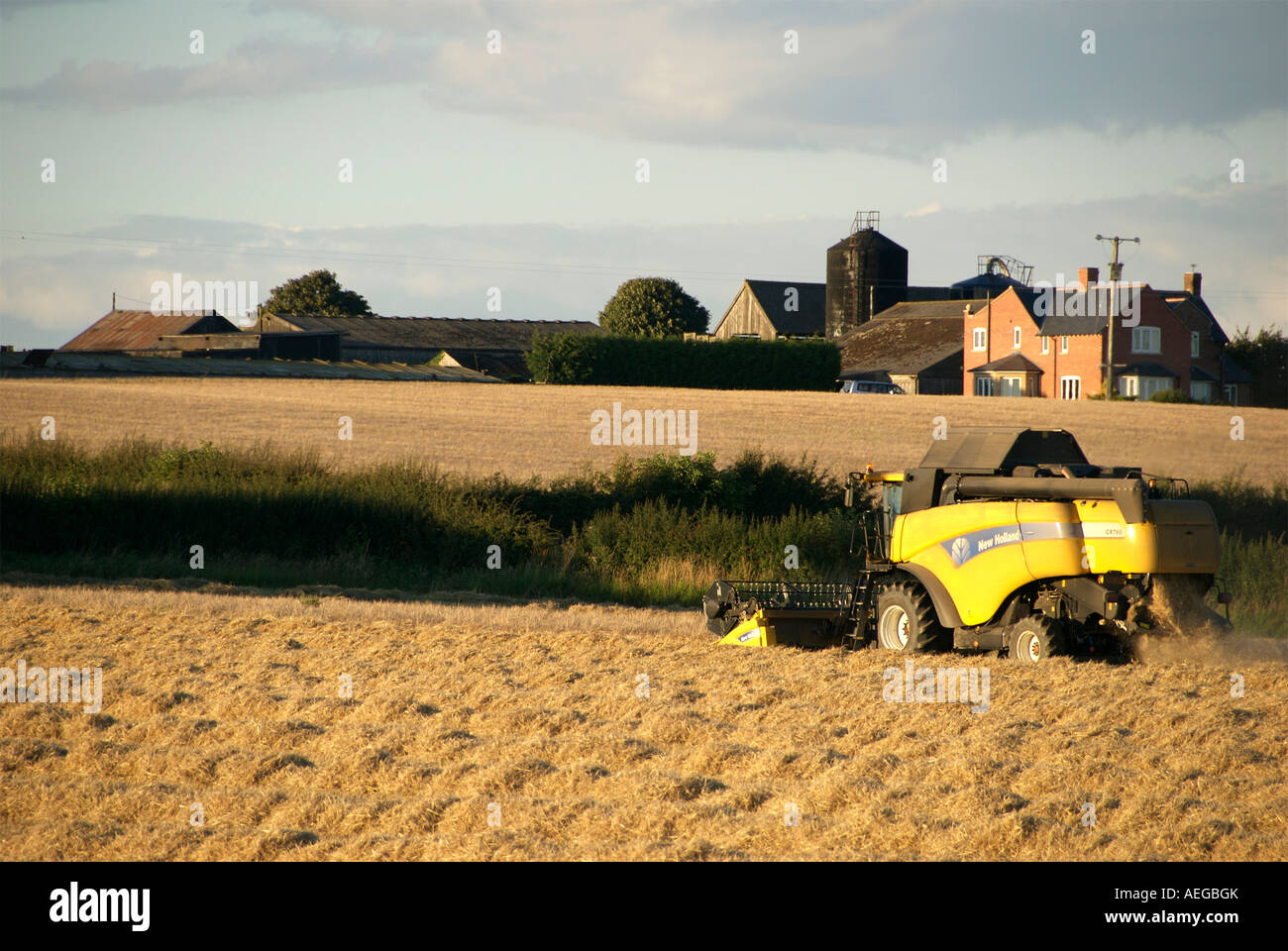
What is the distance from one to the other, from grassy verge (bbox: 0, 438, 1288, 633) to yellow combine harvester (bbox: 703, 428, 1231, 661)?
7546 millimetres

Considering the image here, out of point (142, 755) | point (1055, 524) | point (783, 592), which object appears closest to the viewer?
point (142, 755)

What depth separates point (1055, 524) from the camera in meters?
11.0

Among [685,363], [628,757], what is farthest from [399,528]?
[685,363]

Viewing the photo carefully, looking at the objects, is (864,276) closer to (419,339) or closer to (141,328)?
(419,339)

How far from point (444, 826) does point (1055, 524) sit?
19.8 ft

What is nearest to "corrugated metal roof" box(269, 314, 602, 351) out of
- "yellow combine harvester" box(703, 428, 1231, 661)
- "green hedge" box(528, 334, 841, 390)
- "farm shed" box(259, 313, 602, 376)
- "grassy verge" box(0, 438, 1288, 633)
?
"farm shed" box(259, 313, 602, 376)

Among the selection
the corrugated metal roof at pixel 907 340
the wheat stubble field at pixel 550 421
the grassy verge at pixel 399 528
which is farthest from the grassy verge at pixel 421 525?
the corrugated metal roof at pixel 907 340

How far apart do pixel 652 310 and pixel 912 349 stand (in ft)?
100

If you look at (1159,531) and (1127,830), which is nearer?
(1127,830)

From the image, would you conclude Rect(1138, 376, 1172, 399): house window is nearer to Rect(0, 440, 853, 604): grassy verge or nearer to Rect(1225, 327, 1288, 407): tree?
Rect(1225, 327, 1288, 407): tree

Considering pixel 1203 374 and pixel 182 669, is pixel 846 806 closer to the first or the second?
pixel 182 669

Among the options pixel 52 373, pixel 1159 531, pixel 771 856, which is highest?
pixel 52 373

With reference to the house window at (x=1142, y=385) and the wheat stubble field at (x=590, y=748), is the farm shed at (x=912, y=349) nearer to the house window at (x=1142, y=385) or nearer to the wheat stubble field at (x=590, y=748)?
the house window at (x=1142, y=385)

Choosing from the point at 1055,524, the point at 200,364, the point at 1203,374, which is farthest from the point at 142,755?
the point at 1203,374
